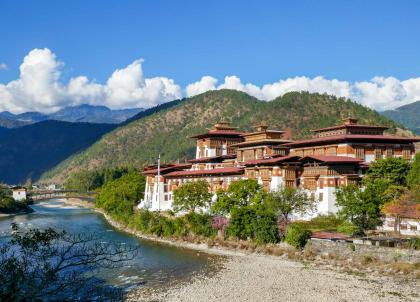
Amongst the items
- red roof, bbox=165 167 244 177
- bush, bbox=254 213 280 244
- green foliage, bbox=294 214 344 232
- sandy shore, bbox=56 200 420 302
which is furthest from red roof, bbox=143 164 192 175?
sandy shore, bbox=56 200 420 302

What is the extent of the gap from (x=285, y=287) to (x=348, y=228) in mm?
15315

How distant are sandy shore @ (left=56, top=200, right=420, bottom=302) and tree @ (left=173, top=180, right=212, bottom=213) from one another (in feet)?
78.2

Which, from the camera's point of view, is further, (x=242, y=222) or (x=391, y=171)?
(x=391, y=171)

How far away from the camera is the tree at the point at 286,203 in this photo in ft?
190

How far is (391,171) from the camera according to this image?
61.0 m

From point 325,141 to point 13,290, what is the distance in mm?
57573

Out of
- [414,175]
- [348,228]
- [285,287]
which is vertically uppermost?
[414,175]

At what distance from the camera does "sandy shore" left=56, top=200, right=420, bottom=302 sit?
36.6m

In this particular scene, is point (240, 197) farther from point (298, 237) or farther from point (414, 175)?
point (414, 175)

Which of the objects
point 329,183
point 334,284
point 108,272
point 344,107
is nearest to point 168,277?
point 108,272

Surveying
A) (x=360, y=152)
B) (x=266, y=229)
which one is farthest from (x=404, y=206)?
(x=360, y=152)

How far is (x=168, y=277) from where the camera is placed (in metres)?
44.2

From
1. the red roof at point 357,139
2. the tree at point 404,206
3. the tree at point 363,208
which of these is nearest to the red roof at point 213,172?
the red roof at point 357,139

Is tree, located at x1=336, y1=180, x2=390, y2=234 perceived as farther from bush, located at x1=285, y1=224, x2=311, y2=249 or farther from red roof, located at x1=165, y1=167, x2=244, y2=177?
red roof, located at x1=165, y1=167, x2=244, y2=177
